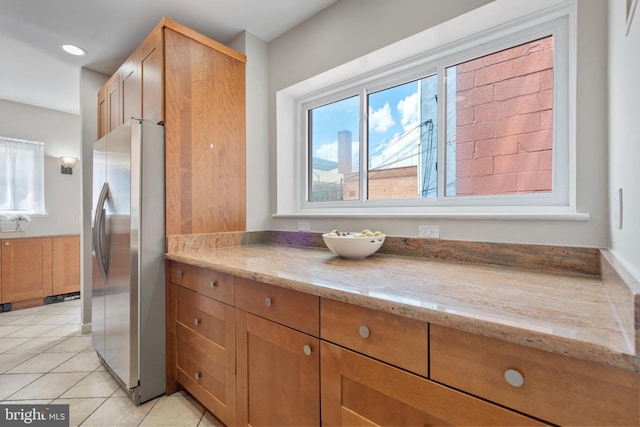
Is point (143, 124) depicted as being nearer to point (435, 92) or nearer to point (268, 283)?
point (268, 283)

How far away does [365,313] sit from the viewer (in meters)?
0.90

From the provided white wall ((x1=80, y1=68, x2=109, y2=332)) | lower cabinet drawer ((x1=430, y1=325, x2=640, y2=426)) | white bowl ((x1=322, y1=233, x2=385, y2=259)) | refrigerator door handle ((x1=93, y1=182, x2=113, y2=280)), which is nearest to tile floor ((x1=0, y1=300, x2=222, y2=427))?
white wall ((x1=80, y1=68, x2=109, y2=332))

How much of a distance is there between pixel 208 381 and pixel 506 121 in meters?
2.04

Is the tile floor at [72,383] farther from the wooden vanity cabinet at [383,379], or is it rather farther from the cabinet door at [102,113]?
the cabinet door at [102,113]

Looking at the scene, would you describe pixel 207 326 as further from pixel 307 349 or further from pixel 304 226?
pixel 304 226

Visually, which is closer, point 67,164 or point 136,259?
point 136,259

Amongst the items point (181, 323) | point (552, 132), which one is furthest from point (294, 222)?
point (552, 132)

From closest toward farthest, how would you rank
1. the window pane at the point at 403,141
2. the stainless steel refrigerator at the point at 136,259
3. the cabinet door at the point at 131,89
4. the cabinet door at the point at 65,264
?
the stainless steel refrigerator at the point at 136,259 → the window pane at the point at 403,141 → the cabinet door at the point at 131,89 → the cabinet door at the point at 65,264

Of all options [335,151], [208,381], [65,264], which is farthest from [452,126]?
[65,264]

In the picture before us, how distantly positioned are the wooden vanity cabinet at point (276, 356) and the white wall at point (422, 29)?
82cm

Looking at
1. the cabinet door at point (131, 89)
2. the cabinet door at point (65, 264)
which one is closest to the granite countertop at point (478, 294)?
the cabinet door at point (131, 89)

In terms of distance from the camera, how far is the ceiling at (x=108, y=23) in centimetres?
191

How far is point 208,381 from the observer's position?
1.53 metres

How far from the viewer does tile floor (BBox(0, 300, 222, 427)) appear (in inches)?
61.9
